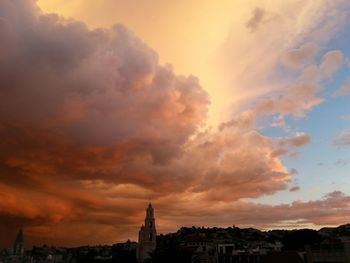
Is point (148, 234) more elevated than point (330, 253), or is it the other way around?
point (148, 234)

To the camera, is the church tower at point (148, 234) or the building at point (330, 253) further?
the church tower at point (148, 234)

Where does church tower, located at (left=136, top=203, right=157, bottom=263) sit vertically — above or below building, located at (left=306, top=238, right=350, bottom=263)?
above

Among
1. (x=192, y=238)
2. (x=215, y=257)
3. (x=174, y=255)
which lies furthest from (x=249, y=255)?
(x=192, y=238)

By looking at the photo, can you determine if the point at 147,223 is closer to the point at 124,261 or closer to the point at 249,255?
the point at 124,261

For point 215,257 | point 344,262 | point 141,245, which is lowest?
point 344,262

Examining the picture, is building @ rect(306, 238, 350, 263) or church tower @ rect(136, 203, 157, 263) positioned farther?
church tower @ rect(136, 203, 157, 263)

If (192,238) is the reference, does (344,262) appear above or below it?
below

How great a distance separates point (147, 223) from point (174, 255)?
2761 centimetres

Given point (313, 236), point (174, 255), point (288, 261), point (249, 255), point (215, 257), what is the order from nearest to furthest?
point (288, 261) → point (249, 255) → point (215, 257) → point (174, 255) → point (313, 236)

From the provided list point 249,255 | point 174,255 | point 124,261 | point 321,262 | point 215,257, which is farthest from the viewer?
point 124,261

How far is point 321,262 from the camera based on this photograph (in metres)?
71.2

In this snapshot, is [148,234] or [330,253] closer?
[330,253]

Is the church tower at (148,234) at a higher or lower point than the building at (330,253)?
higher

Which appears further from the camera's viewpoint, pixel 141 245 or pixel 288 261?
pixel 141 245
